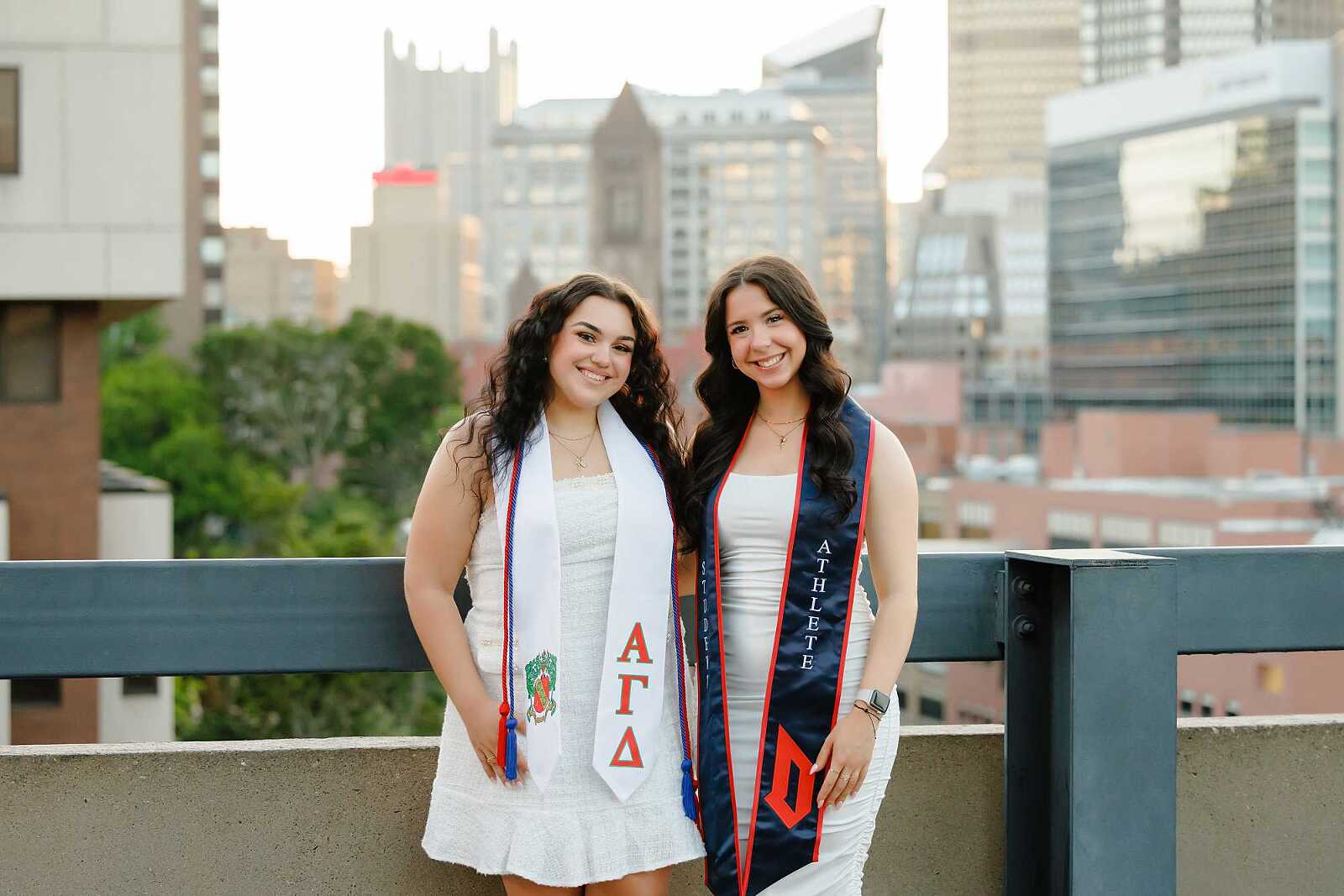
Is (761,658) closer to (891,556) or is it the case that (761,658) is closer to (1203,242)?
(891,556)

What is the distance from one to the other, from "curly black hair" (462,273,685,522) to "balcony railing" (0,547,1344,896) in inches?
18.1

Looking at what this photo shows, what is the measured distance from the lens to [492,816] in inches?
113

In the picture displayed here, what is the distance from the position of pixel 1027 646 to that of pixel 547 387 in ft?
3.90

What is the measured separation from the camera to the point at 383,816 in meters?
3.35

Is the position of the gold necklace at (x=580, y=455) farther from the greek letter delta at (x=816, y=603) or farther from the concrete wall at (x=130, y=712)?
the concrete wall at (x=130, y=712)

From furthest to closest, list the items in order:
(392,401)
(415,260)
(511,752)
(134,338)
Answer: (415,260) < (134,338) < (392,401) < (511,752)

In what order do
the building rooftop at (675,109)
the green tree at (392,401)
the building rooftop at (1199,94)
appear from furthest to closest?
the building rooftop at (675,109) → the building rooftop at (1199,94) → the green tree at (392,401)

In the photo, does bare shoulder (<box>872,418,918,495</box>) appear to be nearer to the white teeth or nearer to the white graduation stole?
the white teeth

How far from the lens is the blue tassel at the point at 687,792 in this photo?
2.94m

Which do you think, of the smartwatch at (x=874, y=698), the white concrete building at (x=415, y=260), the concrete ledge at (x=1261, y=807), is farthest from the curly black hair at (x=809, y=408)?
the white concrete building at (x=415, y=260)

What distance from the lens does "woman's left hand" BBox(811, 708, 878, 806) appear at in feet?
9.36

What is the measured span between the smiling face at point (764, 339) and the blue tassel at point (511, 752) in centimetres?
84

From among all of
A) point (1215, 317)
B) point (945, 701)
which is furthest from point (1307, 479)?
point (1215, 317)

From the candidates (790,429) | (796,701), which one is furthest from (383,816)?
(790,429)
